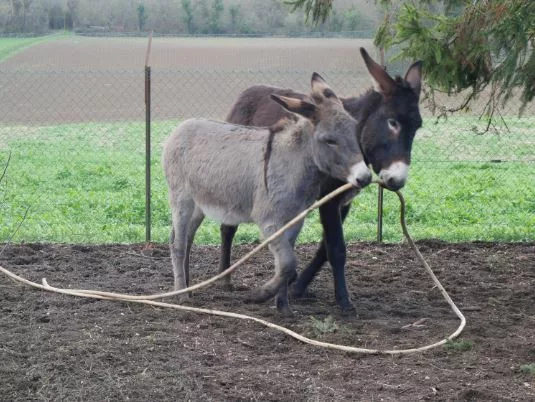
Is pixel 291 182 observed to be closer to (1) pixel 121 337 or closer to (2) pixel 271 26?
(1) pixel 121 337

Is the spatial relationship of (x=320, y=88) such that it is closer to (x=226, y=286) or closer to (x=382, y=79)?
(x=382, y=79)

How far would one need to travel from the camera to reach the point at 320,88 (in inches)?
260

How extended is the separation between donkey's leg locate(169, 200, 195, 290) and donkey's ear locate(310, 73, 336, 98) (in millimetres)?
1487

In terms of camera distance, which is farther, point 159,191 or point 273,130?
point 159,191

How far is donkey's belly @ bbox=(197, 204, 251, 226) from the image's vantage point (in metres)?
6.85

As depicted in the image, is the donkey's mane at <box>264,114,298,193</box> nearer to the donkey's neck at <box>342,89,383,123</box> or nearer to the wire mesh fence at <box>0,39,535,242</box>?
the donkey's neck at <box>342,89,383,123</box>

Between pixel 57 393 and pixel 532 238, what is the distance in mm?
6599

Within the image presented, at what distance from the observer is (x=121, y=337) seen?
602 cm

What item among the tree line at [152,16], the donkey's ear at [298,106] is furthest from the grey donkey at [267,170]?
the tree line at [152,16]

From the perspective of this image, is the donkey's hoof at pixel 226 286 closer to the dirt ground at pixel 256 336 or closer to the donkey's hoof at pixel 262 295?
the dirt ground at pixel 256 336

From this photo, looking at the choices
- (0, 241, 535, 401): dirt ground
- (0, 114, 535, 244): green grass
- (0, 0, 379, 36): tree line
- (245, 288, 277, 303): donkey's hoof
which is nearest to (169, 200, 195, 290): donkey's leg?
(0, 241, 535, 401): dirt ground

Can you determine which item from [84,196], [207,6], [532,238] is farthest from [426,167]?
[207,6]

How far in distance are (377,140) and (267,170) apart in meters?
0.90

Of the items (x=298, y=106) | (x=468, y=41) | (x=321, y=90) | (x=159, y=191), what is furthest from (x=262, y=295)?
(x=159, y=191)
